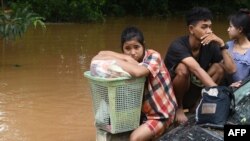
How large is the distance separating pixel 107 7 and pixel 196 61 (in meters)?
19.3

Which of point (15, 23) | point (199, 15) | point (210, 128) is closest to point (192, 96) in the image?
point (199, 15)

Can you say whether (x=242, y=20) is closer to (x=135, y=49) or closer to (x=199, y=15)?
(x=199, y=15)

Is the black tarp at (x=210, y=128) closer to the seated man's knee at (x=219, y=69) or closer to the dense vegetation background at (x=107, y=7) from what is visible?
the seated man's knee at (x=219, y=69)

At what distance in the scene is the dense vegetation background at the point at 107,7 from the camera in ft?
64.1

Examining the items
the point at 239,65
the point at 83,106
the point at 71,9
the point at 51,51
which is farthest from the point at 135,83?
the point at 71,9

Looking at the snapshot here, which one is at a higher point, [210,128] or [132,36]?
[132,36]

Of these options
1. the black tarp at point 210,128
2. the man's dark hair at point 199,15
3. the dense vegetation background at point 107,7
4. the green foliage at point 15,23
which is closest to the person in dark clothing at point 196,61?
the man's dark hair at point 199,15

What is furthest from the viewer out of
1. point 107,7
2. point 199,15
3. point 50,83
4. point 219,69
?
point 107,7

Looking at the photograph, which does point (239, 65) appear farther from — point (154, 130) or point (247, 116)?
point (247, 116)

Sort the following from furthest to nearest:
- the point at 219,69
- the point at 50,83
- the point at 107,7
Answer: the point at 107,7 < the point at 50,83 < the point at 219,69

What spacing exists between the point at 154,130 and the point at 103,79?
691 mm

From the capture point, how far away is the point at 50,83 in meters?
8.73

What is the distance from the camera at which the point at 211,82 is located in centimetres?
443

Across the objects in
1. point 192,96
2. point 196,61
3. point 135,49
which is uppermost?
point 135,49
